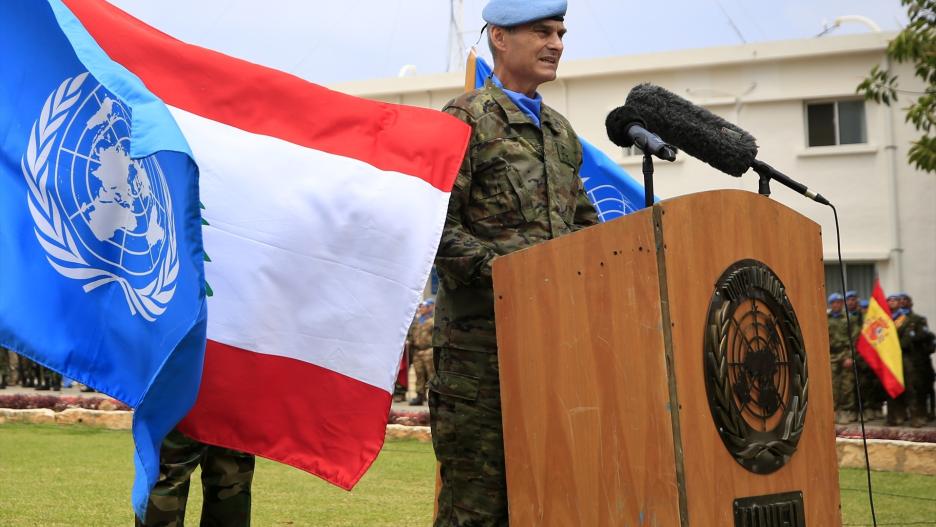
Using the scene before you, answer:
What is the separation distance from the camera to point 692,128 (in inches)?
151

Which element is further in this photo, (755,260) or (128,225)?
(128,225)

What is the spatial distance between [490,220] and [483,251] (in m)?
0.23

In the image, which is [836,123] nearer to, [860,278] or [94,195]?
[860,278]

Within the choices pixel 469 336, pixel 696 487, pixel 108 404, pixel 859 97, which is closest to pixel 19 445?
pixel 108 404

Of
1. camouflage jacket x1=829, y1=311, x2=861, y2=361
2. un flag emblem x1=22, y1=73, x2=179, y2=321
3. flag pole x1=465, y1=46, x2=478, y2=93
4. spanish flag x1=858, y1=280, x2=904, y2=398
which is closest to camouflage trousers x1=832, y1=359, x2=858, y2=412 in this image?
camouflage jacket x1=829, y1=311, x2=861, y2=361

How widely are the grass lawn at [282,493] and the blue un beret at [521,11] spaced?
13.6ft

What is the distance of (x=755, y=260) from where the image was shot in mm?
3670

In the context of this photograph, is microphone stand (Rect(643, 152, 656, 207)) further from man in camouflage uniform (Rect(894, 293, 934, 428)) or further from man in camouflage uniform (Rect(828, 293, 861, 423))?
man in camouflage uniform (Rect(828, 293, 861, 423))

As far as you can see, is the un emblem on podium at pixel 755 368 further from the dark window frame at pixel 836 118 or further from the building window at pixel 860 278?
the dark window frame at pixel 836 118

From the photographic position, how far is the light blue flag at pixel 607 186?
6.70 m

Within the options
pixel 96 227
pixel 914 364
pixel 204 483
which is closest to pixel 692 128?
pixel 96 227

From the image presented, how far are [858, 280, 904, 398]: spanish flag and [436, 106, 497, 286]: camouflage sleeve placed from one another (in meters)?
13.4

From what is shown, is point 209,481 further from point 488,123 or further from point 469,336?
point 488,123

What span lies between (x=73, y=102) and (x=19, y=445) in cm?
879
